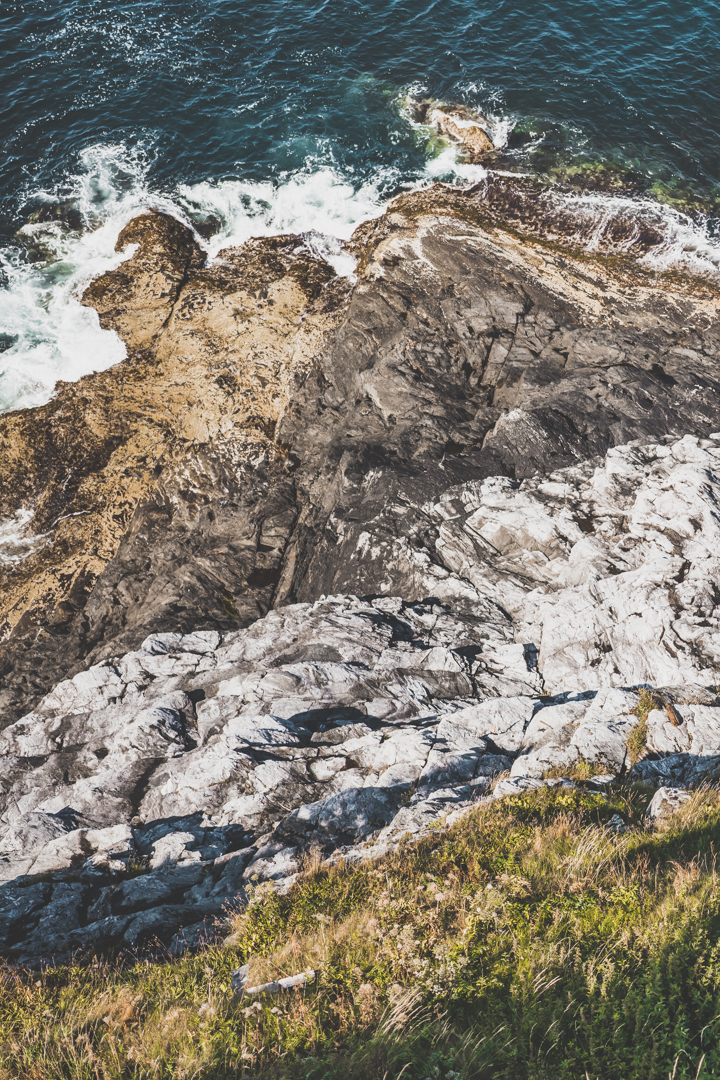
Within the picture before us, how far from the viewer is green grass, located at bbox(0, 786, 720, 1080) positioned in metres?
6.10

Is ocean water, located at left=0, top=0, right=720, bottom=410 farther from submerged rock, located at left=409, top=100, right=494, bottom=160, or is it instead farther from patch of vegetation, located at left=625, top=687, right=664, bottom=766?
patch of vegetation, located at left=625, top=687, right=664, bottom=766

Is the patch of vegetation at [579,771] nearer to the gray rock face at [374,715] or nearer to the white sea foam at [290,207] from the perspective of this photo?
the gray rock face at [374,715]

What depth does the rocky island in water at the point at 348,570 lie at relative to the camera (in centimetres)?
1182

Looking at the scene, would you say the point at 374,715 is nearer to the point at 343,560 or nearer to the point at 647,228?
the point at 343,560

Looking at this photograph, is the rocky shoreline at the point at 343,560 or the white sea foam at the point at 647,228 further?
the white sea foam at the point at 647,228

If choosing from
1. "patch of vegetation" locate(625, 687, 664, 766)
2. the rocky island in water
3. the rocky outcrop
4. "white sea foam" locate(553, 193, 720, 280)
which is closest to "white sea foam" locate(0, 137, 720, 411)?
"white sea foam" locate(553, 193, 720, 280)

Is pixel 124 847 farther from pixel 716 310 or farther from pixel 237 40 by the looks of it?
pixel 237 40

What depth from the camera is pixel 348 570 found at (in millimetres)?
22047

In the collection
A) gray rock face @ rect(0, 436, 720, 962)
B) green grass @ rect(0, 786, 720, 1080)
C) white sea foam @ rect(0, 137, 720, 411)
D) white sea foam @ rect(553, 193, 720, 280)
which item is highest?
white sea foam @ rect(0, 137, 720, 411)

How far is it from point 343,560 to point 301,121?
1307 inches

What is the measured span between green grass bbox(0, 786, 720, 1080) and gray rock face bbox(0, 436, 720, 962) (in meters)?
1.48

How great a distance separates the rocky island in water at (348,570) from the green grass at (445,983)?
0.20m

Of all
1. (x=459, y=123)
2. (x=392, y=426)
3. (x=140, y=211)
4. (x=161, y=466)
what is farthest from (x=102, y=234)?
(x=459, y=123)

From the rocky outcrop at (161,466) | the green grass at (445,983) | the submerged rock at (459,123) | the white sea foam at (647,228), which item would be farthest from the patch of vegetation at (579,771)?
the submerged rock at (459,123)
